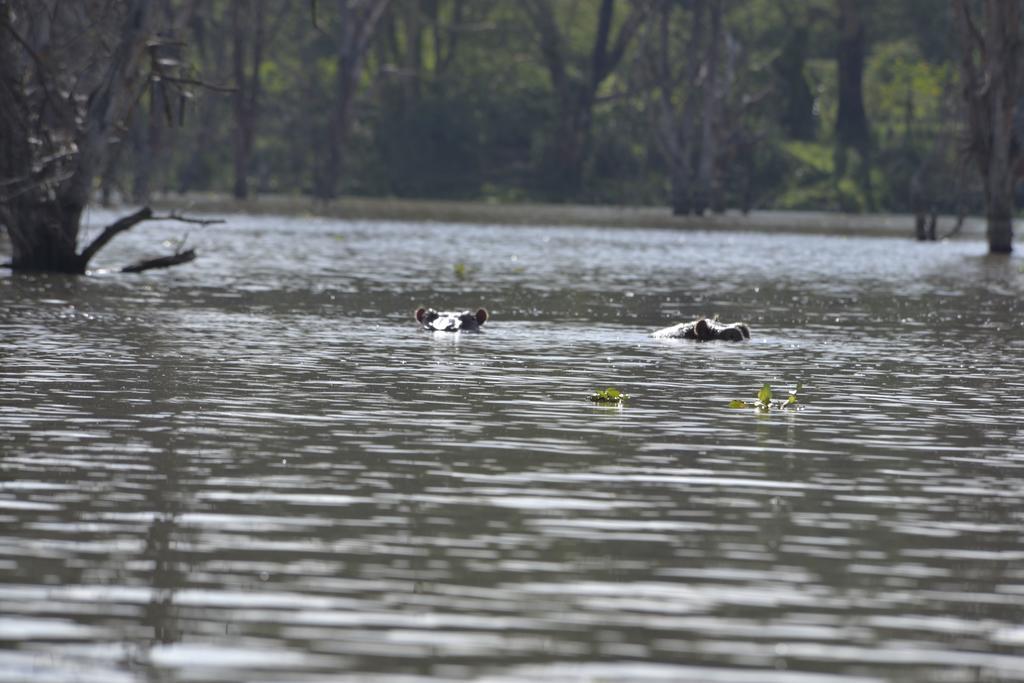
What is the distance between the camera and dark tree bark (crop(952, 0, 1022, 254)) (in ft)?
159

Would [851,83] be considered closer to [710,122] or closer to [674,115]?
[674,115]

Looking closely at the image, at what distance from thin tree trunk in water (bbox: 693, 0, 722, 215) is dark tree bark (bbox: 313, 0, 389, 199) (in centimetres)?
1490

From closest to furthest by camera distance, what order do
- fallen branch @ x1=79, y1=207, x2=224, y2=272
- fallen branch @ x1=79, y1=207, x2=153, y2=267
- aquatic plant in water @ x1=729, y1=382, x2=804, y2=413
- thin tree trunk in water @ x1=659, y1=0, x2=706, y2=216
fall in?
aquatic plant in water @ x1=729, y1=382, x2=804, y2=413
fallen branch @ x1=79, y1=207, x2=224, y2=272
fallen branch @ x1=79, y1=207, x2=153, y2=267
thin tree trunk in water @ x1=659, y1=0, x2=706, y2=216

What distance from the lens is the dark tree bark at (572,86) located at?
9656 centimetres

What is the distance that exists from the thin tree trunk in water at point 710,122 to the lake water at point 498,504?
183ft

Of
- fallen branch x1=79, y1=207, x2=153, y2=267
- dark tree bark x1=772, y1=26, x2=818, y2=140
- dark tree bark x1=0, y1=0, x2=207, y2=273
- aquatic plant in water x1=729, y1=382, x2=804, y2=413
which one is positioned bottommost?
aquatic plant in water x1=729, y1=382, x2=804, y2=413

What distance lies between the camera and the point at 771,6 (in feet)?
371

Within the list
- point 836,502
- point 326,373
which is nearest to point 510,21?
point 326,373

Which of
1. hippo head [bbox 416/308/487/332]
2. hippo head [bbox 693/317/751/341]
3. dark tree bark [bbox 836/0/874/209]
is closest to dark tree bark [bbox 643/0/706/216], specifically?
dark tree bark [bbox 836/0/874/209]

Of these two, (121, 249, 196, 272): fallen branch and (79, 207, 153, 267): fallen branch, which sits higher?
(79, 207, 153, 267): fallen branch

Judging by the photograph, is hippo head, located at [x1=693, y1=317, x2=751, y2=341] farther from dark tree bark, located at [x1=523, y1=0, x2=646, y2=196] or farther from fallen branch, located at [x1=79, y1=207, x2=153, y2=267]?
dark tree bark, located at [x1=523, y1=0, x2=646, y2=196]

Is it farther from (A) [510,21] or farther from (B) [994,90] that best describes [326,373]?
(A) [510,21]

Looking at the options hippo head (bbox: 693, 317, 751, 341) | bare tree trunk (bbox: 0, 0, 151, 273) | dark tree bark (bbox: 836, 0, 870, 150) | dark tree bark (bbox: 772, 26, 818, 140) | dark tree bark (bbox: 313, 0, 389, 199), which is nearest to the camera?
hippo head (bbox: 693, 317, 751, 341)

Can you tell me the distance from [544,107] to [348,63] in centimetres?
1889
